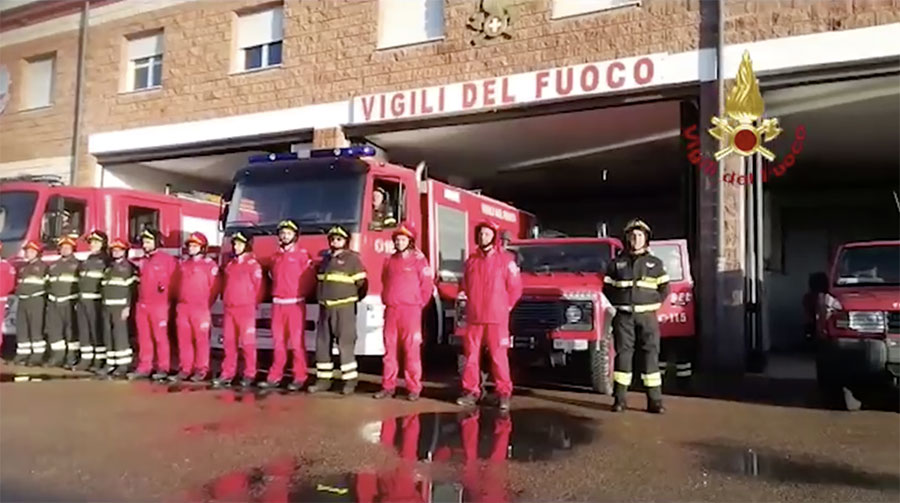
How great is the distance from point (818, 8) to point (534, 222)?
554cm

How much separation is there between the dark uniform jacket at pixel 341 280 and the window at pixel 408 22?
6.15m

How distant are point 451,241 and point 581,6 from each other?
434 centimetres

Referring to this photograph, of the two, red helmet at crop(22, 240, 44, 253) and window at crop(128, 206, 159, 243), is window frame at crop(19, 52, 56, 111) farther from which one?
red helmet at crop(22, 240, 44, 253)

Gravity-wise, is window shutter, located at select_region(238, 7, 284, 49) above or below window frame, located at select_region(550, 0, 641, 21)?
above

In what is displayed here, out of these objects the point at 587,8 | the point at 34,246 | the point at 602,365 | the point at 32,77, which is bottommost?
the point at 602,365

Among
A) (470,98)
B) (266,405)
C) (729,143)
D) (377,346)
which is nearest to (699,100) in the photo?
(729,143)

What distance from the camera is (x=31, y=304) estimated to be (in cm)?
972

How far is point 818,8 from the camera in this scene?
1012 cm

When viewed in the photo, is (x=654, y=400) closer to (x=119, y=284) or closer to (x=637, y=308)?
(x=637, y=308)

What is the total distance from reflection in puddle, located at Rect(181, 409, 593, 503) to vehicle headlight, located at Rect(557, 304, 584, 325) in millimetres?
1293

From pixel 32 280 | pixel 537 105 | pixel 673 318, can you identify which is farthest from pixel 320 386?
pixel 537 105

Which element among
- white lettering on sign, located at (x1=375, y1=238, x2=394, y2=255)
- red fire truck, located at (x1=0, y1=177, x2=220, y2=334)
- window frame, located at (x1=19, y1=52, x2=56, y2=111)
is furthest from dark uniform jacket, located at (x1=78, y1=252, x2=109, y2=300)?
window frame, located at (x1=19, y1=52, x2=56, y2=111)

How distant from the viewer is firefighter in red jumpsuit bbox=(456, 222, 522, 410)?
23.6ft

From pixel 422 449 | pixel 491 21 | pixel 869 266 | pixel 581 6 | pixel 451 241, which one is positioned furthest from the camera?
pixel 491 21
